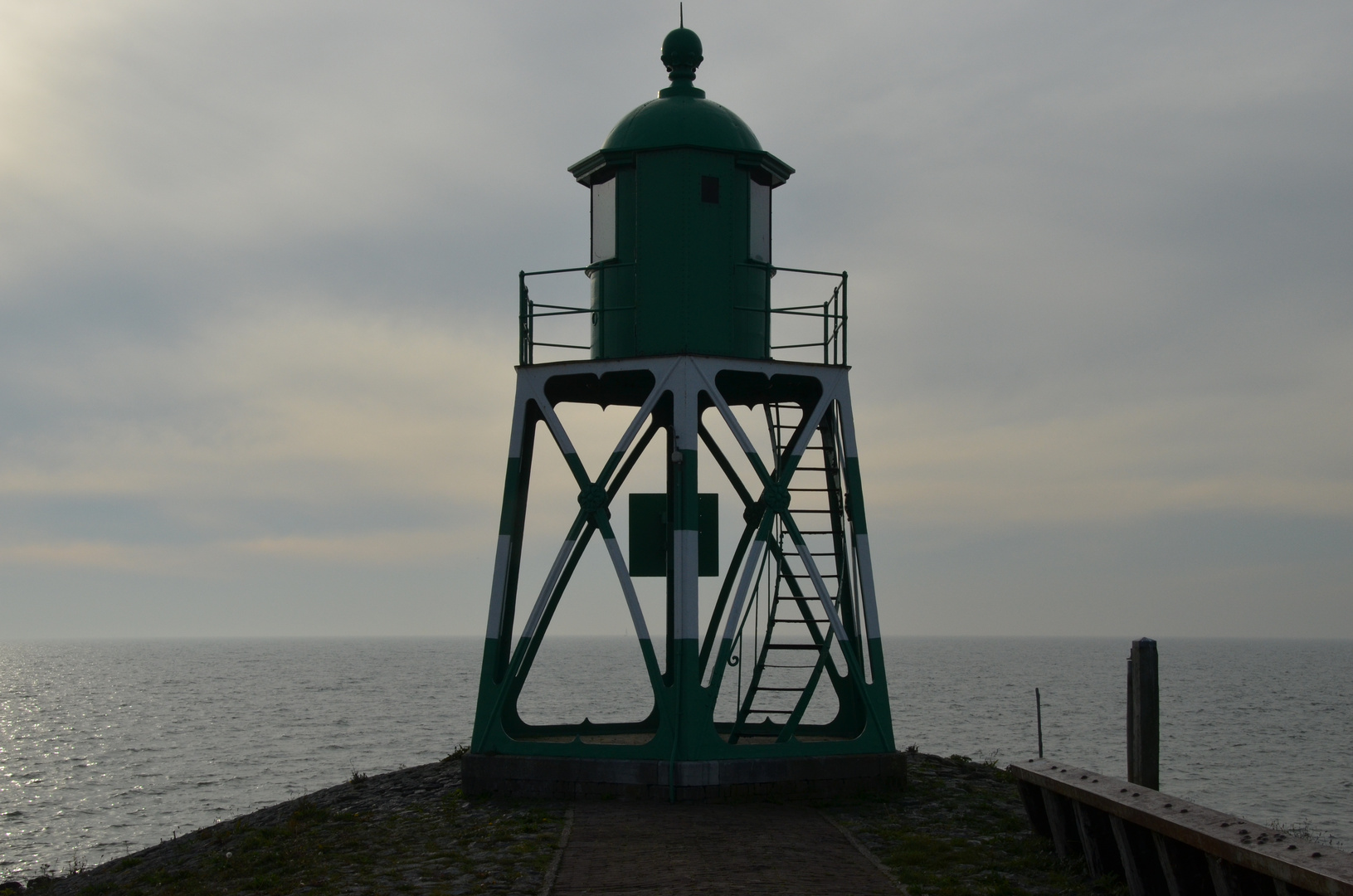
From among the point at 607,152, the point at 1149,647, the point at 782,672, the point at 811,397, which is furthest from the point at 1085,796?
the point at 782,672

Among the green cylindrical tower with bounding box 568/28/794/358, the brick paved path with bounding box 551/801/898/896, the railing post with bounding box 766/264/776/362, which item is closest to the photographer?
the brick paved path with bounding box 551/801/898/896

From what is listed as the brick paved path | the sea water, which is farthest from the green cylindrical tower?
the sea water

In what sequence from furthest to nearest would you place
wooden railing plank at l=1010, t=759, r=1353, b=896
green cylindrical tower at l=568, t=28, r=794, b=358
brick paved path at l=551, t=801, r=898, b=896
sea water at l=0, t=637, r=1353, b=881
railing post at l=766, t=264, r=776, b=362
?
sea water at l=0, t=637, r=1353, b=881
railing post at l=766, t=264, r=776, b=362
green cylindrical tower at l=568, t=28, r=794, b=358
brick paved path at l=551, t=801, r=898, b=896
wooden railing plank at l=1010, t=759, r=1353, b=896

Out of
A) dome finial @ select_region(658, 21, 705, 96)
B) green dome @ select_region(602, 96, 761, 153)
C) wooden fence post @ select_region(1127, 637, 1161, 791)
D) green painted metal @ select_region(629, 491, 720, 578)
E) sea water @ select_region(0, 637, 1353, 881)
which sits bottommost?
sea water @ select_region(0, 637, 1353, 881)

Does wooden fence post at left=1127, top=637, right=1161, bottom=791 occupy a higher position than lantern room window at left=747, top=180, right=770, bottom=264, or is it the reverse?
lantern room window at left=747, top=180, right=770, bottom=264

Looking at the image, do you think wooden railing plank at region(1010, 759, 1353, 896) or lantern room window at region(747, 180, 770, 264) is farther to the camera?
lantern room window at region(747, 180, 770, 264)

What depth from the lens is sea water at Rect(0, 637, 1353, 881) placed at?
35062 millimetres

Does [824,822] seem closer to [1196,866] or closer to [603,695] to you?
[1196,866]

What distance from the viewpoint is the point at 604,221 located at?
62.3 ft

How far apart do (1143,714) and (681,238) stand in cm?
834

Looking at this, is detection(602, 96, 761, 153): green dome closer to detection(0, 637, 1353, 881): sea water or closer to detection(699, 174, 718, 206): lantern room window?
detection(699, 174, 718, 206): lantern room window

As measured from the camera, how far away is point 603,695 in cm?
8412

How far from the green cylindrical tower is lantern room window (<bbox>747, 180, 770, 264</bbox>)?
22mm

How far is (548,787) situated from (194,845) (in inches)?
200
